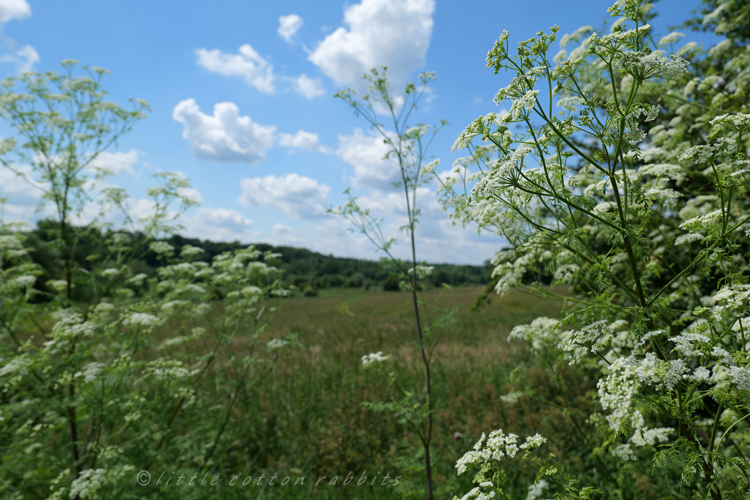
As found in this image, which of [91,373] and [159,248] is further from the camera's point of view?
[159,248]

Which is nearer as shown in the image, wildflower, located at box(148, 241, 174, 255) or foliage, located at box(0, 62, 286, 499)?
foliage, located at box(0, 62, 286, 499)

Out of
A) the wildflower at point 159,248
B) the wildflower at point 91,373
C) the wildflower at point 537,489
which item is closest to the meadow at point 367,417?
the wildflower at point 537,489

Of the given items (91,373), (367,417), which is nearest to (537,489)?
(91,373)

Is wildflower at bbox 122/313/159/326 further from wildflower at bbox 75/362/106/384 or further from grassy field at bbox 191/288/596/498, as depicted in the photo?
grassy field at bbox 191/288/596/498

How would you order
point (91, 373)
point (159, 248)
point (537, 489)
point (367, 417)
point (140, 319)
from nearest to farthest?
point (537, 489), point (91, 373), point (140, 319), point (367, 417), point (159, 248)

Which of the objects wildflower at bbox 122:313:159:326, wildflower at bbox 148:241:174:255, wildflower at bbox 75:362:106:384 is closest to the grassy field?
wildflower at bbox 122:313:159:326

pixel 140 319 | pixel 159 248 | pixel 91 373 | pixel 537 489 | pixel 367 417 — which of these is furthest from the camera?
pixel 159 248

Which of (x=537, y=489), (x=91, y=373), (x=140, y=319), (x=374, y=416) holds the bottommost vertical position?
(x=374, y=416)

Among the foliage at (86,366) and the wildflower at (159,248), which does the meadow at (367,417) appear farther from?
the wildflower at (159,248)

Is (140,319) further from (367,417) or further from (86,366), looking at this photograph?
(367,417)

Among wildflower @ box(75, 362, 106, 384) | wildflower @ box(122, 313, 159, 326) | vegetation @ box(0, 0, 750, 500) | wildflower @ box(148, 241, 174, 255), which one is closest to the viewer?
vegetation @ box(0, 0, 750, 500)

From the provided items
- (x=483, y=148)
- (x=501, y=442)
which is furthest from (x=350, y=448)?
(x=483, y=148)

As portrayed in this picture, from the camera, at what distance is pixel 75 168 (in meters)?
4.79

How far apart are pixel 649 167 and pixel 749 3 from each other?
4.03 meters
